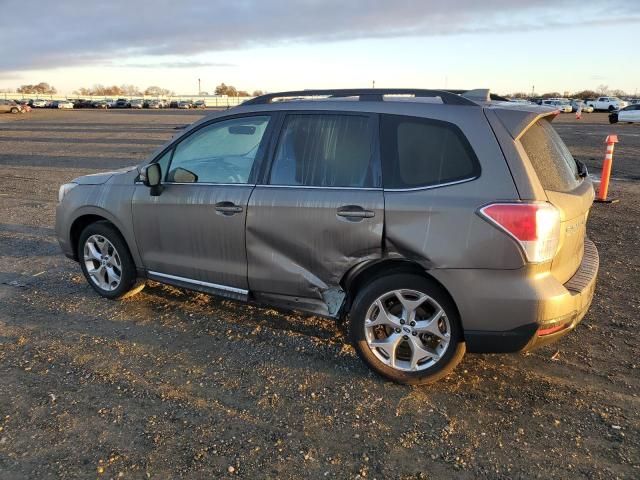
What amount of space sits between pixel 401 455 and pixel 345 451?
11.9 inches

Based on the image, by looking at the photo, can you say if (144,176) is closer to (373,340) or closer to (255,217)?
(255,217)

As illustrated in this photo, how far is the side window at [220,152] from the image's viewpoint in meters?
4.02

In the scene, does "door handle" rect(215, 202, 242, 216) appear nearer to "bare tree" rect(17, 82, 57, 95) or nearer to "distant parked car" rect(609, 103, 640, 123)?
"distant parked car" rect(609, 103, 640, 123)

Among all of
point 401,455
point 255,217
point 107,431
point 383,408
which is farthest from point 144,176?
point 401,455

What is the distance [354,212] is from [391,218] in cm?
26

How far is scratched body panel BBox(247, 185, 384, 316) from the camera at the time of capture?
11.2 feet

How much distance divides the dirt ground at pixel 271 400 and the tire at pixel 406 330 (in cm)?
14

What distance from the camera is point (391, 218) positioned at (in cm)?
330

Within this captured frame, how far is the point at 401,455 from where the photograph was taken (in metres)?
2.80

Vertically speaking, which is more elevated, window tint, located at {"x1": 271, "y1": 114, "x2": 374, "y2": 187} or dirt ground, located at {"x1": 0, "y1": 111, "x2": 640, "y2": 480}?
window tint, located at {"x1": 271, "y1": 114, "x2": 374, "y2": 187}

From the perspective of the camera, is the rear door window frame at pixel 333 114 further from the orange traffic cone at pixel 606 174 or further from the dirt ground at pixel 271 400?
the orange traffic cone at pixel 606 174

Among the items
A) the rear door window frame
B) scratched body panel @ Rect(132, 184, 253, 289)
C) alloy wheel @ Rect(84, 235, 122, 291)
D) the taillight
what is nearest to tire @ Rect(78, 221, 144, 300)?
alloy wheel @ Rect(84, 235, 122, 291)

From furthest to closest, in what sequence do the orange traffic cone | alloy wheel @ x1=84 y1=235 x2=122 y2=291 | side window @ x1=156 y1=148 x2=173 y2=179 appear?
the orange traffic cone
alloy wheel @ x1=84 y1=235 x2=122 y2=291
side window @ x1=156 y1=148 x2=173 y2=179

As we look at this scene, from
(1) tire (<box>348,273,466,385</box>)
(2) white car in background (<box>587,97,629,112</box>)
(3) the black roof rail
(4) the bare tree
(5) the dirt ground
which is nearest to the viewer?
(5) the dirt ground
